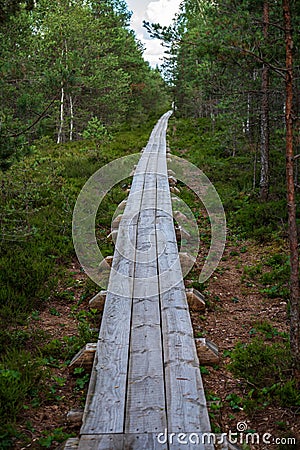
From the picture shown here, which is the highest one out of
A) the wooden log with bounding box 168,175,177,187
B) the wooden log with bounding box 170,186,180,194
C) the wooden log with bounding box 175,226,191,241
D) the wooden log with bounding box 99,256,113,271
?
the wooden log with bounding box 168,175,177,187

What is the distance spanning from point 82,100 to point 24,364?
26.9m

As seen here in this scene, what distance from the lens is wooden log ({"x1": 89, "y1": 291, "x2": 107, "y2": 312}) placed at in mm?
5855

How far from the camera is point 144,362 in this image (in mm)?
4090

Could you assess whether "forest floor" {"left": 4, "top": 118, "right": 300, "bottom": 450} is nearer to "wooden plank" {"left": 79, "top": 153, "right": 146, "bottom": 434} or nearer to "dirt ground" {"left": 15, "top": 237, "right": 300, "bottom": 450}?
"dirt ground" {"left": 15, "top": 237, "right": 300, "bottom": 450}

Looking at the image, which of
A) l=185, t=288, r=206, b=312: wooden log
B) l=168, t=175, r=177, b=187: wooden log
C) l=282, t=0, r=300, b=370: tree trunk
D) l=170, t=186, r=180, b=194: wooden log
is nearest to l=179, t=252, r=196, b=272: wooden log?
l=185, t=288, r=206, b=312: wooden log

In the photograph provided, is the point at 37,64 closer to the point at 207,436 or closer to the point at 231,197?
the point at 231,197

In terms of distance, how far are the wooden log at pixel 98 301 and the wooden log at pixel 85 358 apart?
4.36ft

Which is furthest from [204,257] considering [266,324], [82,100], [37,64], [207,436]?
[82,100]

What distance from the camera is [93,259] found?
7762 millimetres

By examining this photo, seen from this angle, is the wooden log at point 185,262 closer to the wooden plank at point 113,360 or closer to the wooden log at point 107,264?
the wooden plank at point 113,360

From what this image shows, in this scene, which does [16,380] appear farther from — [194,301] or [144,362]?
[194,301]

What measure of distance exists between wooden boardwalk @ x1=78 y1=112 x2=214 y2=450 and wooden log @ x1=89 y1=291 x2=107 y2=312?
0.78ft

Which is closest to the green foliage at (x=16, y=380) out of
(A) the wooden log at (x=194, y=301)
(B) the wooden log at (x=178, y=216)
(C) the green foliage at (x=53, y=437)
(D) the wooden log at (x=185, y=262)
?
(C) the green foliage at (x=53, y=437)

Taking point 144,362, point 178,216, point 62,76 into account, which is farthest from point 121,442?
point 178,216
